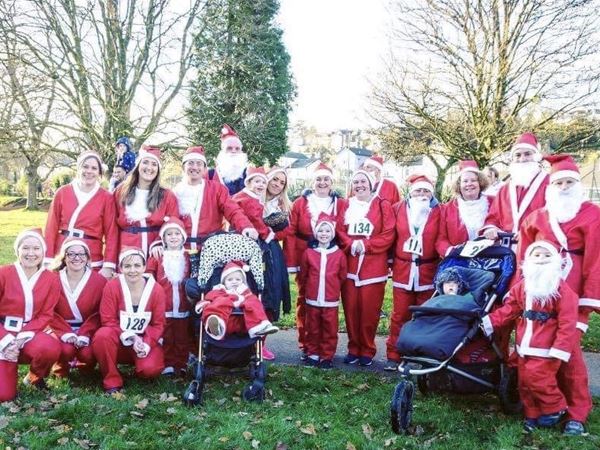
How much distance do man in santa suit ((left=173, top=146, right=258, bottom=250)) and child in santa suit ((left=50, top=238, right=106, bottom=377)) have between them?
103 cm

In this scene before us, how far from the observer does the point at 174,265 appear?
5422 millimetres

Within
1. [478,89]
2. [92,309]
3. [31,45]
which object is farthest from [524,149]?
[31,45]

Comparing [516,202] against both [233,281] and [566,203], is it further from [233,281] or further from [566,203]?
[233,281]

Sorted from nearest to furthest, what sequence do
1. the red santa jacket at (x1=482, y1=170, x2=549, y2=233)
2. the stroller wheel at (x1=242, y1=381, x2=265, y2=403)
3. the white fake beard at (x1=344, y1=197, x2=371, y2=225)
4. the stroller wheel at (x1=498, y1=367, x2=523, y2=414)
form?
the stroller wheel at (x1=498, y1=367, x2=523, y2=414)
the stroller wheel at (x1=242, y1=381, x2=265, y2=403)
the red santa jacket at (x1=482, y1=170, x2=549, y2=233)
the white fake beard at (x1=344, y1=197, x2=371, y2=225)

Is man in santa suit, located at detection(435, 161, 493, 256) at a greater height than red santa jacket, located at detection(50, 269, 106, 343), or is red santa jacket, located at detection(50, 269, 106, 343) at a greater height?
man in santa suit, located at detection(435, 161, 493, 256)

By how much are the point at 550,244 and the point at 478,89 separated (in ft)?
33.9

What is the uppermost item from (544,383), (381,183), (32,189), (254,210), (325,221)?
(32,189)

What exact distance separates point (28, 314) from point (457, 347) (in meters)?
3.57

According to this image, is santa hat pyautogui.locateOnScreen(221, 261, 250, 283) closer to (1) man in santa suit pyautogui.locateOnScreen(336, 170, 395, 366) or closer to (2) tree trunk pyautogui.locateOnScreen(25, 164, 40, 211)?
(1) man in santa suit pyautogui.locateOnScreen(336, 170, 395, 366)

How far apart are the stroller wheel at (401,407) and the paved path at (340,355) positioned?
5.59 ft

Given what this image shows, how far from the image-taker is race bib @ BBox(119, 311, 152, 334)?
5098 millimetres

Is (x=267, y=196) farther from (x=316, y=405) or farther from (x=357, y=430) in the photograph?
(x=357, y=430)

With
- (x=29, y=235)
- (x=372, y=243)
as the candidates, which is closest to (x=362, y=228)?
(x=372, y=243)

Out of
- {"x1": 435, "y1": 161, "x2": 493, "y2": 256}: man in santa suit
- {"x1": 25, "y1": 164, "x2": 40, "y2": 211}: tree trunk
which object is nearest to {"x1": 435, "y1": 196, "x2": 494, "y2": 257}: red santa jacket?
{"x1": 435, "y1": 161, "x2": 493, "y2": 256}: man in santa suit
